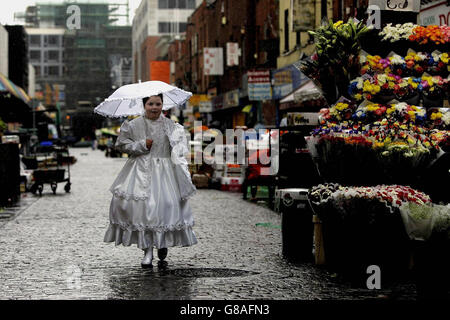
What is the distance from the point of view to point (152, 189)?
937 centimetres

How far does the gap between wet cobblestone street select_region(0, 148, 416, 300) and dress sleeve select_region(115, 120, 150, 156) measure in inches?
51.4

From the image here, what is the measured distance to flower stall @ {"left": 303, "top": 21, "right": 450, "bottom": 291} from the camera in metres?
7.98

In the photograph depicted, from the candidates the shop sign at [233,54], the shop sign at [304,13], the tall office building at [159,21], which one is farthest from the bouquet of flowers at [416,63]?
the tall office building at [159,21]

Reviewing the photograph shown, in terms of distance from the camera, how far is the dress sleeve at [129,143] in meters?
9.47

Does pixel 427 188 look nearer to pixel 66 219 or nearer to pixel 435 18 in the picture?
pixel 66 219

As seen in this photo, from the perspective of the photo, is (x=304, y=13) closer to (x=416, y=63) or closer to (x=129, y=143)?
(x=416, y=63)

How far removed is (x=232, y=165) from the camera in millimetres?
24609

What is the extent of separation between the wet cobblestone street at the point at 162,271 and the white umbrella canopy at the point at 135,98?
179 cm

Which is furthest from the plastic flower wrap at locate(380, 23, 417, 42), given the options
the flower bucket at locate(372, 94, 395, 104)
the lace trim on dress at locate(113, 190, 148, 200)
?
the lace trim on dress at locate(113, 190, 148, 200)

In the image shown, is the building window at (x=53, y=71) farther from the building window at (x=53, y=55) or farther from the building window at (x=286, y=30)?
the building window at (x=286, y=30)

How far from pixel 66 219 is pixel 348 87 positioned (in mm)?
7531

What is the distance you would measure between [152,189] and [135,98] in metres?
1.08
